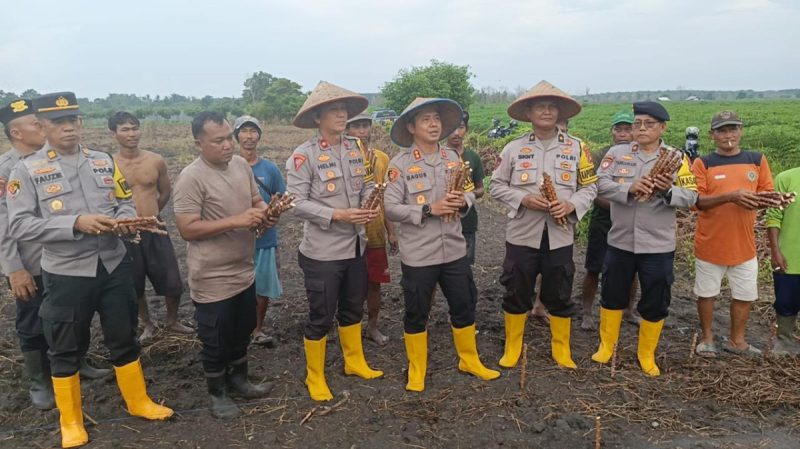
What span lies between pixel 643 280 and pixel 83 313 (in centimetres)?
394

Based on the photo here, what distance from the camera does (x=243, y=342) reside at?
11.8 ft

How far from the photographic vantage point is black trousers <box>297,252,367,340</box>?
3.57 m

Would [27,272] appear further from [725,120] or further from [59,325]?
[725,120]

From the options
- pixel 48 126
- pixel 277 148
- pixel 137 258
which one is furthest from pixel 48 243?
pixel 277 148

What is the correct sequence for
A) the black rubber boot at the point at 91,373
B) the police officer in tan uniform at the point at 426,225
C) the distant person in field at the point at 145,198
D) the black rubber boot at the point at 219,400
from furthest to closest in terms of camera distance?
the distant person in field at the point at 145,198, the black rubber boot at the point at 91,373, the police officer in tan uniform at the point at 426,225, the black rubber boot at the point at 219,400

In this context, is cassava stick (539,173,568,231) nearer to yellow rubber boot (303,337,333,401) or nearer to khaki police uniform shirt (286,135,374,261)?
khaki police uniform shirt (286,135,374,261)

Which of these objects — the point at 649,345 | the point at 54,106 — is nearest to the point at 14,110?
the point at 54,106

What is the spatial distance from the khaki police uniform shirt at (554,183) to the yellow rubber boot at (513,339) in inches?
24.8

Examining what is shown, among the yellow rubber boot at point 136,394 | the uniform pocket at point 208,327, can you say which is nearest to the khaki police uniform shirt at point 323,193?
the uniform pocket at point 208,327

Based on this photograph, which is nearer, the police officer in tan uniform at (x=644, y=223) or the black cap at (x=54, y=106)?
the black cap at (x=54, y=106)

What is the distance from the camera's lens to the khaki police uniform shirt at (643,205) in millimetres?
3766

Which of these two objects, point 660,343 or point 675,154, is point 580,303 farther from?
point 675,154

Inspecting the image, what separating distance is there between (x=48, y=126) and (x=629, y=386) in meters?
4.28

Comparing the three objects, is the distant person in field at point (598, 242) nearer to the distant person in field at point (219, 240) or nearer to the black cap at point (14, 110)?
the distant person in field at point (219, 240)
